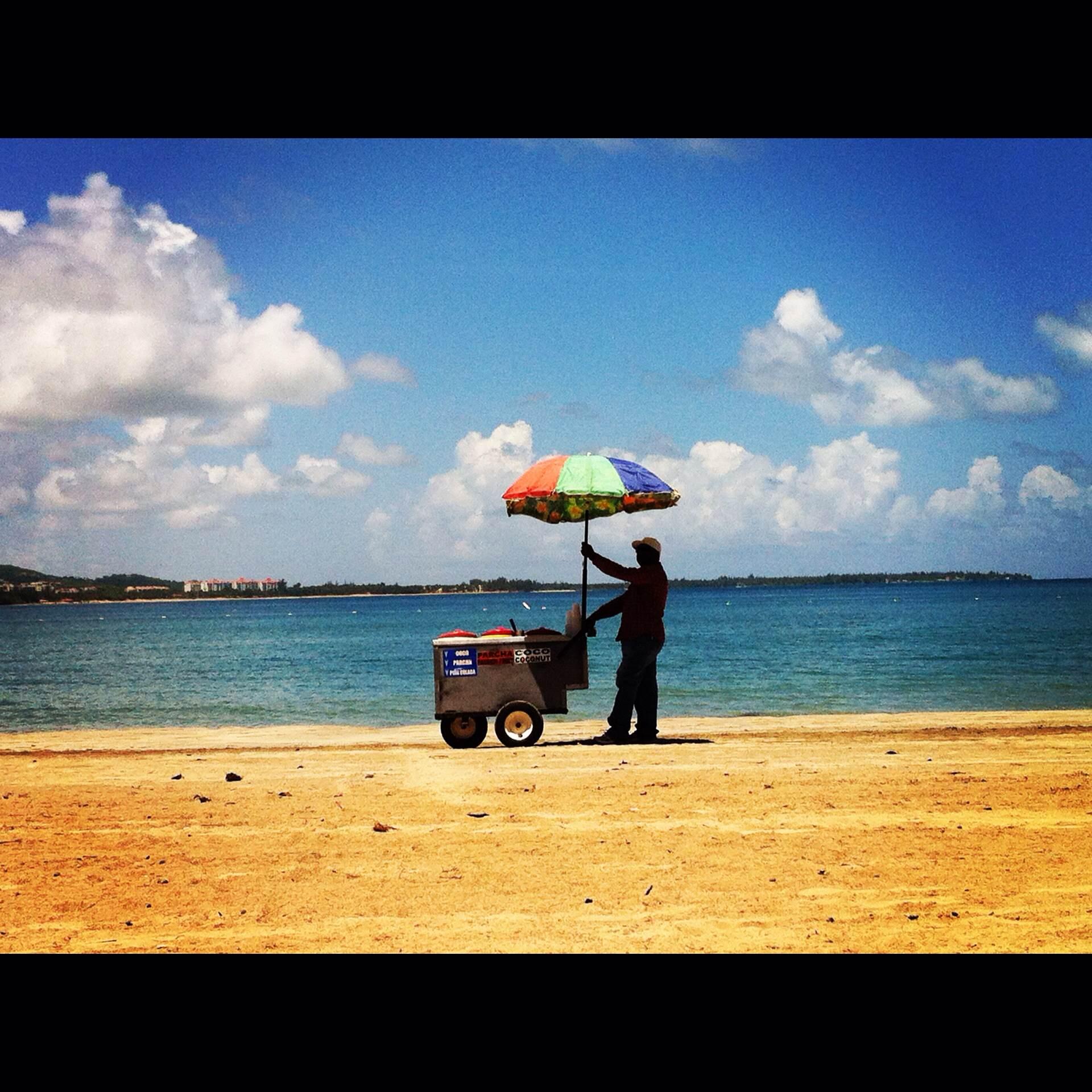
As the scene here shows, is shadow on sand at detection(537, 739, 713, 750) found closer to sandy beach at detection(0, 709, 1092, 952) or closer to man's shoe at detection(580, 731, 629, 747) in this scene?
man's shoe at detection(580, 731, 629, 747)

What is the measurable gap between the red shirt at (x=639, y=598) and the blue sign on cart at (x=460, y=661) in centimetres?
150

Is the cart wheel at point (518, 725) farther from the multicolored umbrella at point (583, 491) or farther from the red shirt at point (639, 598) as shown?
the multicolored umbrella at point (583, 491)

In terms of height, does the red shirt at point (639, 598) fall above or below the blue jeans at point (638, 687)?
above

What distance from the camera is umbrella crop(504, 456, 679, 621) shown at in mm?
10469

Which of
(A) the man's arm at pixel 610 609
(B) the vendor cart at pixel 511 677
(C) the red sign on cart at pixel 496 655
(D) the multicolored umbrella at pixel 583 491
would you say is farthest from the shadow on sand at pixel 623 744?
(D) the multicolored umbrella at pixel 583 491

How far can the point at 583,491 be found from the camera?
34.0ft

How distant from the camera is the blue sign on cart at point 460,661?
10.8 meters

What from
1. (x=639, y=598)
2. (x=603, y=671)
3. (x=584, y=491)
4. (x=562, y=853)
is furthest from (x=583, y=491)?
(x=603, y=671)

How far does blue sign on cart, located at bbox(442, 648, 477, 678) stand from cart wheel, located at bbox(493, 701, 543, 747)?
536mm
